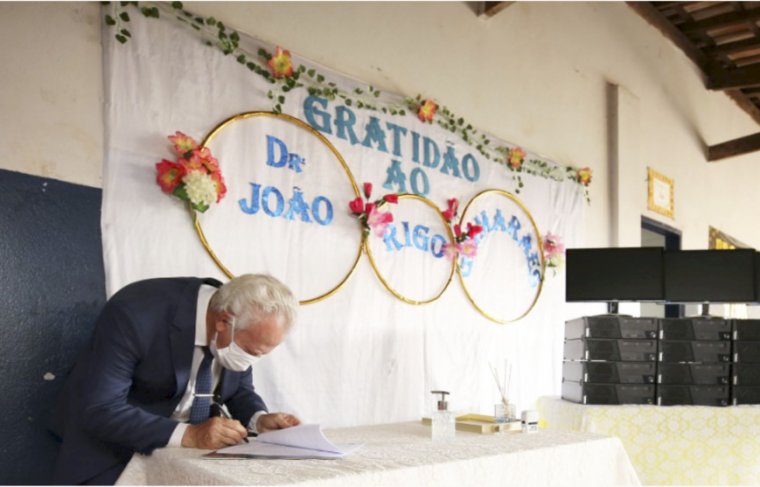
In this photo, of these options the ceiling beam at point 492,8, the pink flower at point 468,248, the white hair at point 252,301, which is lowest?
the white hair at point 252,301

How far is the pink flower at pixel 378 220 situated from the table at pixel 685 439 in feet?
4.30

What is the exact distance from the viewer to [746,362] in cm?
354

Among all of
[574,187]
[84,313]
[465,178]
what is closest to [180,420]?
[84,313]

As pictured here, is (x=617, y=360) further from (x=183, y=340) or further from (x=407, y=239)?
(x=183, y=340)

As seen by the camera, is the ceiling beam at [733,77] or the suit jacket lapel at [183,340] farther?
the ceiling beam at [733,77]

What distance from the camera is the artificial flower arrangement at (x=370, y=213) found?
309 cm

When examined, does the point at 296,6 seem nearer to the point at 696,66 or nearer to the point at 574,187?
the point at 574,187

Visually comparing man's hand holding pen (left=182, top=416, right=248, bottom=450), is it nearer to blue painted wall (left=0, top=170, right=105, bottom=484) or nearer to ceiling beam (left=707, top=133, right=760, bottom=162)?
blue painted wall (left=0, top=170, right=105, bottom=484)

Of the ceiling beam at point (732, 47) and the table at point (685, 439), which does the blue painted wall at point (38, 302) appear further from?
the ceiling beam at point (732, 47)

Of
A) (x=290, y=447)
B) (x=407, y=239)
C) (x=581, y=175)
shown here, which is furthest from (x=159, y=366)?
(x=581, y=175)

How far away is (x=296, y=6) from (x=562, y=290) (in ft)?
7.93

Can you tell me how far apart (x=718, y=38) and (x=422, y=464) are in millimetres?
5996

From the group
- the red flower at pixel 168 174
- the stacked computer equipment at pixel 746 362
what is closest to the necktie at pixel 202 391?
the red flower at pixel 168 174

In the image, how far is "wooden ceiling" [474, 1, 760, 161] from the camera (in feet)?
19.0
